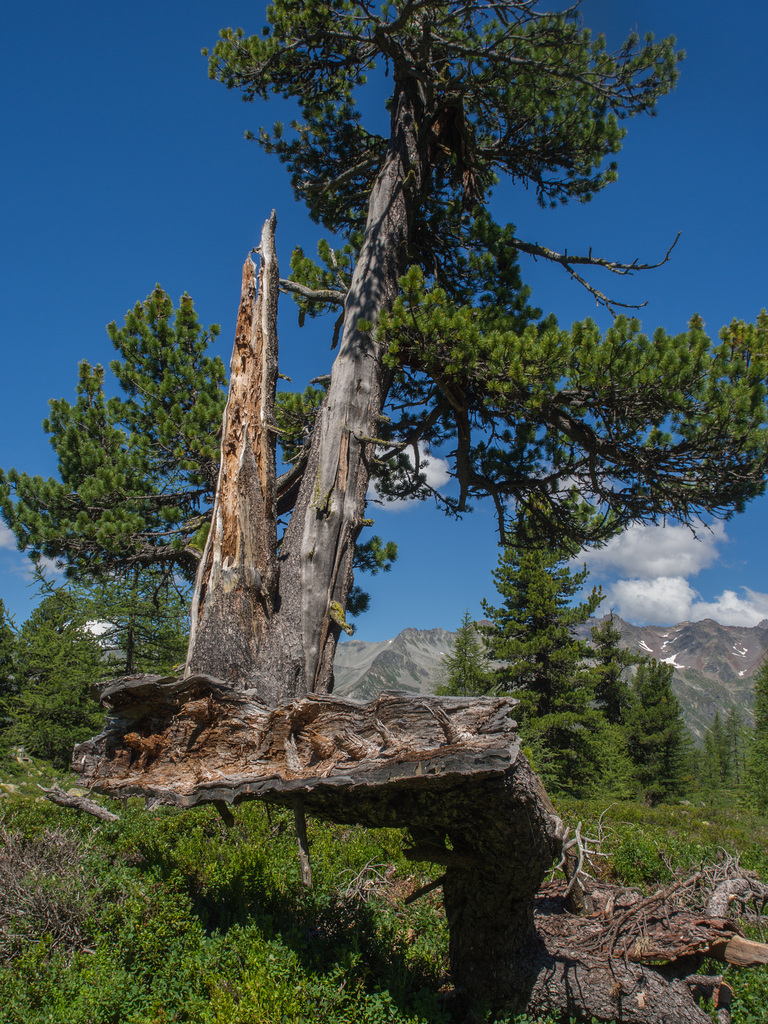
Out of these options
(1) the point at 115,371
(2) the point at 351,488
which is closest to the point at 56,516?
(1) the point at 115,371

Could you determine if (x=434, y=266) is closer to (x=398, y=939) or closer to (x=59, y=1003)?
(x=398, y=939)

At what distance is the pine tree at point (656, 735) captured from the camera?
30.2 metres

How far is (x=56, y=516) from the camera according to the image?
6699 mm

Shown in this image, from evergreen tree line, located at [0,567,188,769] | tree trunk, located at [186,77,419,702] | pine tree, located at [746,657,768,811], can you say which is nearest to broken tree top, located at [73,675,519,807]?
tree trunk, located at [186,77,419,702]

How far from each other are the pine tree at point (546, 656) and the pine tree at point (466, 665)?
65cm

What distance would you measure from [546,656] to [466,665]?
3456 millimetres

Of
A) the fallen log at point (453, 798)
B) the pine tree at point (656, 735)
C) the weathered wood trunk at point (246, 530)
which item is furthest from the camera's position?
the pine tree at point (656, 735)

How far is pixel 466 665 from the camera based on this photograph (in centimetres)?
2262

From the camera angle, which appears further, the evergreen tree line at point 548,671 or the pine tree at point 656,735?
the pine tree at point 656,735

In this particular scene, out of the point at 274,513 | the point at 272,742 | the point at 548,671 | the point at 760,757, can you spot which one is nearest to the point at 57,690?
the point at 274,513

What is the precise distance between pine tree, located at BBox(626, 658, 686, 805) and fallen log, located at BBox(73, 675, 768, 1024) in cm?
3070

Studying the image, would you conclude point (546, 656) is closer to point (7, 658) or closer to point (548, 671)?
point (548, 671)

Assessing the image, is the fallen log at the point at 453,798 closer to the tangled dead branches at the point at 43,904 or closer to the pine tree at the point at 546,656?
the tangled dead branches at the point at 43,904

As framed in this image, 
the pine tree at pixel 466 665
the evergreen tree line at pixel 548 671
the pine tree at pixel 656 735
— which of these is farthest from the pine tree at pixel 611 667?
the pine tree at pixel 466 665
